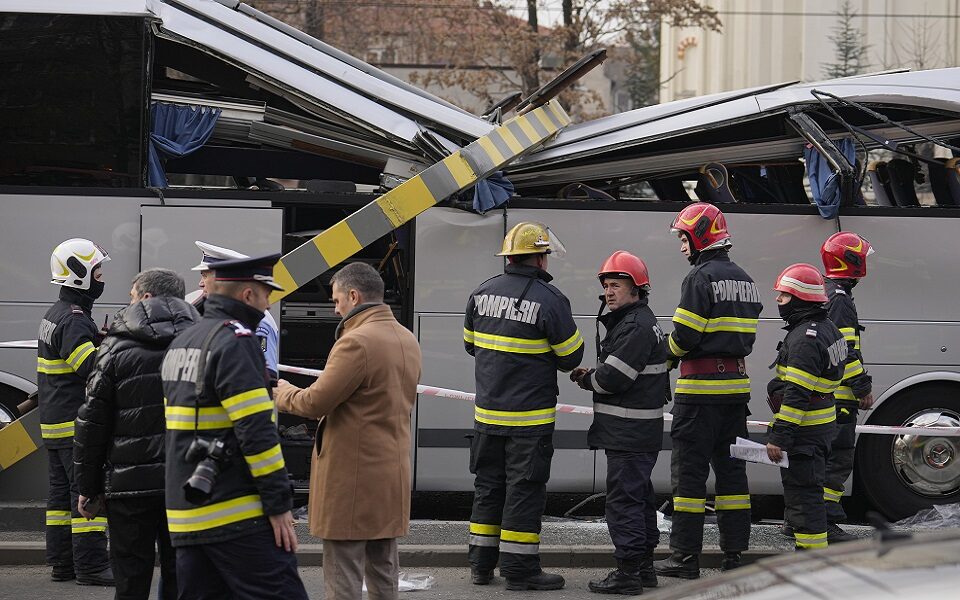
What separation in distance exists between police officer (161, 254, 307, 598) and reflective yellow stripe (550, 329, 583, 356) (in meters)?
2.54

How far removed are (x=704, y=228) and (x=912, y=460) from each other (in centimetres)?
291

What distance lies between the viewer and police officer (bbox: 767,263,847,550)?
7348 millimetres

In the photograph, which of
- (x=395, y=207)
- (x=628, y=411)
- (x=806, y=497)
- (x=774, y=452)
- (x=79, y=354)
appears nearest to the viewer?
(x=79, y=354)

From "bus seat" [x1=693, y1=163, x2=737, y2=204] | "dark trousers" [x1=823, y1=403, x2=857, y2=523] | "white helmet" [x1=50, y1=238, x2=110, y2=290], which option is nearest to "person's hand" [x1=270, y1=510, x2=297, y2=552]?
"white helmet" [x1=50, y1=238, x2=110, y2=290]

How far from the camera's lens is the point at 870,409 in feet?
28.8

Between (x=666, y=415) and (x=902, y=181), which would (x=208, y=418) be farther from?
(x=902, y=181)

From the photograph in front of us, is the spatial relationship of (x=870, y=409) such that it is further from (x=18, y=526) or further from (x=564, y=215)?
(x=18, y=526)

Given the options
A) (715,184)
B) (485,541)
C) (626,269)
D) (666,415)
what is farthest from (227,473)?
(715,184)

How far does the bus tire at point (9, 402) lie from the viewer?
8664 mm

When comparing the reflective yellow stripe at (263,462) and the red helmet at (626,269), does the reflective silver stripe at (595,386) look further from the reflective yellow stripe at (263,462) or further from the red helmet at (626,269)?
the reflective yellow stripe at (263,462)

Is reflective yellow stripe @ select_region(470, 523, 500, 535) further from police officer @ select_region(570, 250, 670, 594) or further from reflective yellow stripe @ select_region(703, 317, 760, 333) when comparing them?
reflective yellow stripe @ select_region(703, 317, 760, 333)

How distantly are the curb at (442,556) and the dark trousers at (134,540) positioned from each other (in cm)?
225

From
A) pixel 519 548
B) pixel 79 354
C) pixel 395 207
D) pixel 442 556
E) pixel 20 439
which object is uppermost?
pixel 395 207

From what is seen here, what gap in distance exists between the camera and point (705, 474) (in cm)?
751
